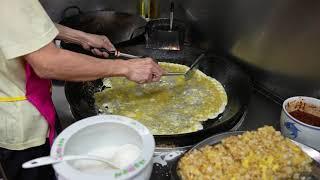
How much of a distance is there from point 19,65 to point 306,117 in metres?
0.83

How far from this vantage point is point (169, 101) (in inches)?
52.9

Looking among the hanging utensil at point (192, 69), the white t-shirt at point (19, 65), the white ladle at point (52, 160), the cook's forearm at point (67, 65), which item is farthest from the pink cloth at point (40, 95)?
the hanging utensil at point (192, 69)

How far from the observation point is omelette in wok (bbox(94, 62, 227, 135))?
122cm

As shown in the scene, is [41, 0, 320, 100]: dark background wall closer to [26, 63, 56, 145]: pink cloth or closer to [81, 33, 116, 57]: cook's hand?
[81, 33, 116, 57]: cook's hand

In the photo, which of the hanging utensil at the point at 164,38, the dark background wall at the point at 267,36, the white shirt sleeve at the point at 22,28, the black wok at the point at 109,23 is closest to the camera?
the white shirt sleeve at the point at 22,28

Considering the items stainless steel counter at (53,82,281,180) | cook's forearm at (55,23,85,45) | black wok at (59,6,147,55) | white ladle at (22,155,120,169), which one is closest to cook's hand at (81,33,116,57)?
cook's forearm at (55,23,85,45)

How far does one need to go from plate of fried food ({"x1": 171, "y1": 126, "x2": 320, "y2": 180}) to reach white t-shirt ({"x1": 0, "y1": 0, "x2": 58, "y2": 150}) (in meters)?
0.45

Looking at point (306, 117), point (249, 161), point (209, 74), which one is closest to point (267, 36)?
point (209, 74)

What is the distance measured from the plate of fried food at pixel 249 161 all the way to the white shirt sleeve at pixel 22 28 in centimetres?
45

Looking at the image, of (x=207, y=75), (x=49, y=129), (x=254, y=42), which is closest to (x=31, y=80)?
(x=49, y=129)

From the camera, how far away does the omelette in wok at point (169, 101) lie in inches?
47.9

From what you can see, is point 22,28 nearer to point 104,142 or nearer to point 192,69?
point 104,142

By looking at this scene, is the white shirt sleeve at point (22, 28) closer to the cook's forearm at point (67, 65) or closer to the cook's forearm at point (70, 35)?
the cook's forearm at point (67, 65)

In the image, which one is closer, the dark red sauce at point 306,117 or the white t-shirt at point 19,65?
the white t-shirt at point 19,65
